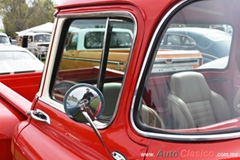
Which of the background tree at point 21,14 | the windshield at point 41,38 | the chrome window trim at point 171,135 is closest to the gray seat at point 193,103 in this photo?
the chrome window trim at point 171,135

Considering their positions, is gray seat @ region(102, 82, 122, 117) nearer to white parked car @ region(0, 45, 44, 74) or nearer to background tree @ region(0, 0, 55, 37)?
white parked car @ region(0, 45, 44, 74)

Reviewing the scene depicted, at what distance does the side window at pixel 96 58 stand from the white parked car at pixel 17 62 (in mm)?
2749

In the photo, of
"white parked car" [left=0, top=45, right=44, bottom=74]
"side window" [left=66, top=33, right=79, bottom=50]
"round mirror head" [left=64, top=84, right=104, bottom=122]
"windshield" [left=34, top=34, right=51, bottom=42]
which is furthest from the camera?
"windshield" [left=34, top=34, right=51, bottom=42]

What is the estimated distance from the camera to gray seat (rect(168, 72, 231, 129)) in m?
1.46

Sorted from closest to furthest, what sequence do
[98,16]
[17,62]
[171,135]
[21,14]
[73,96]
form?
[171,135] < [73,96] < [98,16] < [17,62] < [21,14]

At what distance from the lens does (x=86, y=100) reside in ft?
4.46

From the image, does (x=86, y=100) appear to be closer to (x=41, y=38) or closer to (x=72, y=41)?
(x=72, y=41)

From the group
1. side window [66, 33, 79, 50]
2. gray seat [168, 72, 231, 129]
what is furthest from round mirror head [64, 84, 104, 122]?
side window [66, 33, 79, 50]

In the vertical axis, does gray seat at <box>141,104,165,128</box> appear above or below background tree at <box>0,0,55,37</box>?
below

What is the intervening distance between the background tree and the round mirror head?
41.5 meters

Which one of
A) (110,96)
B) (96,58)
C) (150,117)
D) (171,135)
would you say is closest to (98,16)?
(96,58)

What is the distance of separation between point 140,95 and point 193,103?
0.45 meters

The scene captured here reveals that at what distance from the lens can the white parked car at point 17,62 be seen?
4672 millimetres

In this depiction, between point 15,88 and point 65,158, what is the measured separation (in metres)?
2.57
